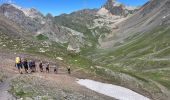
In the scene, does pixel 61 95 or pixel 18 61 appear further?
pixel 18 61

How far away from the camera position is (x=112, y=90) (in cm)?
7200

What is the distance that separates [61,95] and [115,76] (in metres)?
47.2

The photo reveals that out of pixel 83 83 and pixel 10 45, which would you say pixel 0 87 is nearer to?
pixel 83 83

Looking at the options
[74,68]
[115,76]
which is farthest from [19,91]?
[115,76]

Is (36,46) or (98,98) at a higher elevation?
(36,46)

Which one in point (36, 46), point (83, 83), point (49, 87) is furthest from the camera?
point (36, 46)

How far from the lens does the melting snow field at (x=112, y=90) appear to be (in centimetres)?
6744

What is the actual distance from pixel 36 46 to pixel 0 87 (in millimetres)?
68202

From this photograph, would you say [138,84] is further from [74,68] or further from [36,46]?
[36,46]

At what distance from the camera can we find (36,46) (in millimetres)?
114438

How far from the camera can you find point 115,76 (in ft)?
308

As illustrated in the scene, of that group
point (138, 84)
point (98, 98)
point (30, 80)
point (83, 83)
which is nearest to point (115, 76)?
point (138, 84)

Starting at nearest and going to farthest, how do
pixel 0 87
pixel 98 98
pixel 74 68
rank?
pixel 0 87
pixel 98 98
pixel 74 68

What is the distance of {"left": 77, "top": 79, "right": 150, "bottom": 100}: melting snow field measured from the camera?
67.4m
